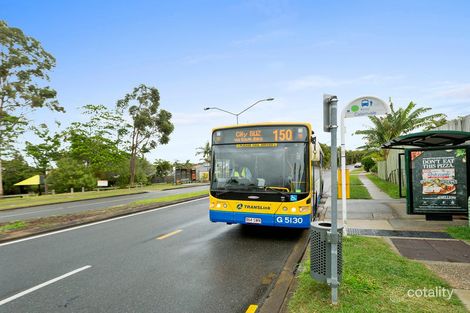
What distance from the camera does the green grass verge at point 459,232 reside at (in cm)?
706

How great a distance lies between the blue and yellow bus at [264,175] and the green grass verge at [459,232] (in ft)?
11.6

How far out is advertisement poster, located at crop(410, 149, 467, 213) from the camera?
8.63 meters

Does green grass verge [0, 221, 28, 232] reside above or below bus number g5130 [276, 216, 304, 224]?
below

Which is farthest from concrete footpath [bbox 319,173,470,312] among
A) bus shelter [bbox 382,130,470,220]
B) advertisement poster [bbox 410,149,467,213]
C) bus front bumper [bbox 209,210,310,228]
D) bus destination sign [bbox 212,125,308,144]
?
bus destination sign [bbox 212,125,308,144]

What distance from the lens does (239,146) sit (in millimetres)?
7797

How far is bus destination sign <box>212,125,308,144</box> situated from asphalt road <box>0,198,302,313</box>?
2.53m

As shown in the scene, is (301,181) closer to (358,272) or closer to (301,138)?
(301,138)

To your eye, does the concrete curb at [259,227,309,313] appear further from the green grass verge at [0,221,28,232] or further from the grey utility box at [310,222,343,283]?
the green grass verge at [0,221,28,232]

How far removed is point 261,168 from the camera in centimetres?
739

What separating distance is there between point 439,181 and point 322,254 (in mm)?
6972

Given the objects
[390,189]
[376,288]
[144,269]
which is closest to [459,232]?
[376,288]

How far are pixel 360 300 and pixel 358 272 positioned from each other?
99 cm

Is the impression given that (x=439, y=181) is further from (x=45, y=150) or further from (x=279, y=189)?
(x=45, y=150)

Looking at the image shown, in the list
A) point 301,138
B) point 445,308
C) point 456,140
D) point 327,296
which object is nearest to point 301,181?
point 301,138
